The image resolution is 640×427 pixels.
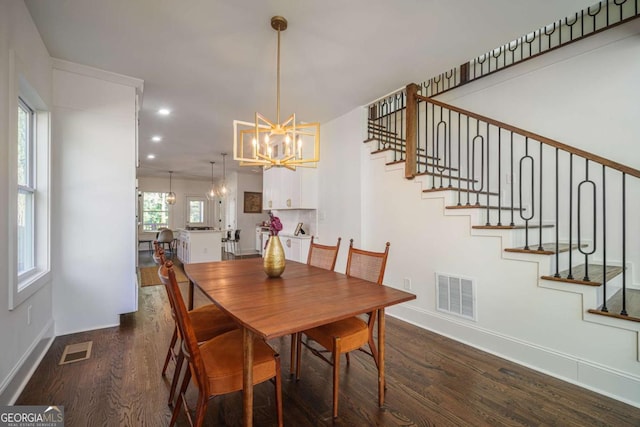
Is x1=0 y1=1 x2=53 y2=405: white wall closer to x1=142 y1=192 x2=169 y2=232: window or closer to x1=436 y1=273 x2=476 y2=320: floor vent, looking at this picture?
x1=436 y1=273 x2=476 y2=320: floor vent

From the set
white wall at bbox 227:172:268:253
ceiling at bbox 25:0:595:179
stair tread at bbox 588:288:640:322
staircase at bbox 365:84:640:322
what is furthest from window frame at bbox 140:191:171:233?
stair tread at bbox 588:288:640:322

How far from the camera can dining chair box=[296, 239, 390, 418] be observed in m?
1.70

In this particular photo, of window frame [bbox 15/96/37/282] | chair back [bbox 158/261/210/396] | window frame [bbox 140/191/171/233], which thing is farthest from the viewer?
window frame [bbox 140/191/171/233]

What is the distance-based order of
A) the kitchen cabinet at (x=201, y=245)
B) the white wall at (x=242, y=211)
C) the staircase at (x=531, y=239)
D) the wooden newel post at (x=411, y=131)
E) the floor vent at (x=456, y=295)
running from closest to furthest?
the staircase at (x=531, y=239), the floor vent at (x=456, y=295), the wooden newel post at (x=411, y=131), the kitchen cabinet at (x=201, y=245), the white wall at (x=242, y=211)

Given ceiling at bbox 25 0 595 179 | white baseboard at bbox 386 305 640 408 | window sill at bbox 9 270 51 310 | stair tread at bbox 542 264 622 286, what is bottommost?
white baseboard at bbox 386 305 640 408

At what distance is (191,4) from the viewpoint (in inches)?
82.4

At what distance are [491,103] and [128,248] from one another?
4.66 meters

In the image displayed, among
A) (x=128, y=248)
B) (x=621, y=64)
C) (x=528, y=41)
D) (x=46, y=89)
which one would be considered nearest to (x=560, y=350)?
(x=621, y=64)

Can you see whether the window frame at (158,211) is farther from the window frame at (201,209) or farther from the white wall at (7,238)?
the white wall at (7,238)

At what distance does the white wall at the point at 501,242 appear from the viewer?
209cm

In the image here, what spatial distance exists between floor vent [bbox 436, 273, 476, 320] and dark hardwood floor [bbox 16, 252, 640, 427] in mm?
371

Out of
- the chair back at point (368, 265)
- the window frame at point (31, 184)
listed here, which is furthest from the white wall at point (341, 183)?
the window frame at point (31, 184)

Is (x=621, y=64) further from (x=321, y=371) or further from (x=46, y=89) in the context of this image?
(x=46, y=89)

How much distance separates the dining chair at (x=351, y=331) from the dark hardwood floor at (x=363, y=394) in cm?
20
